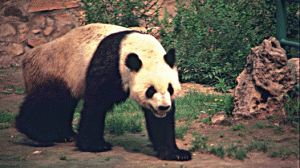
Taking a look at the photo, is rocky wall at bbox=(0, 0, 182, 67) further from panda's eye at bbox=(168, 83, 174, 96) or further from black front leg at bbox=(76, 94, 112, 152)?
panda's eye at bbox=(168, 83, 174, 96)

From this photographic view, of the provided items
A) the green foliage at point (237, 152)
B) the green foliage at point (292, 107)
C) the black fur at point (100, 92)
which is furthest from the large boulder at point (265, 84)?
the black fur at point (100, 92)

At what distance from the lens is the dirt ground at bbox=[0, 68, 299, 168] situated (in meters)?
4.33

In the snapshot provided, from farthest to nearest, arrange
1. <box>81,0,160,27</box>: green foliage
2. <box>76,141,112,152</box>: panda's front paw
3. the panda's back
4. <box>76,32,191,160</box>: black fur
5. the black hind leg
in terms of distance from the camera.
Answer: <box>81,0,160,27</box>: green foliage < the black hind leg < the panda's back < <box>76,141,112,152</box>: panda's front paw < <box>76,32,191,160</box>: black fur

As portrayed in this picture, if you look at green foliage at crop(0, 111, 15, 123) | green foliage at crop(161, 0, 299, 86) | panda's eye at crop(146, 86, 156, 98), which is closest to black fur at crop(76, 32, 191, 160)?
panda's eye at crop(146, 86, 156, 98)

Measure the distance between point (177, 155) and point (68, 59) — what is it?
195 centimetres

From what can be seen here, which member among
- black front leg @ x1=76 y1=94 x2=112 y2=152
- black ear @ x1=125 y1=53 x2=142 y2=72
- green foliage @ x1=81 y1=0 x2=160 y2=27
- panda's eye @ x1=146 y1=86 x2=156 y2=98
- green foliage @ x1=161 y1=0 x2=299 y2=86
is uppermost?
green foliage @ x1=81 y1=0 x2=160 y2=27


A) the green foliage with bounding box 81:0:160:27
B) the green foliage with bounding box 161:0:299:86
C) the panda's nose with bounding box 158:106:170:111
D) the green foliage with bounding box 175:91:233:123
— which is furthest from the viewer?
the green foliage with bounding box 81:0:160:27

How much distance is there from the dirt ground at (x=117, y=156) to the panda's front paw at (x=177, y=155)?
2.7 inches

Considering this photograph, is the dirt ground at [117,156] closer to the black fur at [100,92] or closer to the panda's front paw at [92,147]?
the panda's front paw at [92,147]

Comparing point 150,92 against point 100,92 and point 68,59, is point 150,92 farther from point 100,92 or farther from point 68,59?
point 68,59

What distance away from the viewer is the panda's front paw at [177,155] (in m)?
4.54

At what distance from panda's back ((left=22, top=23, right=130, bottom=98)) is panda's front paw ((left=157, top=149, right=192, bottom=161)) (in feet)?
4.46

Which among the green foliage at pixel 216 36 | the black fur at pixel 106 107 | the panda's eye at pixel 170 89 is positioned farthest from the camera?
the green foliage at pixel 216 36

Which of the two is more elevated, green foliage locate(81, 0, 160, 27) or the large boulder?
green foliage locate(81, 0, 160, 27)
